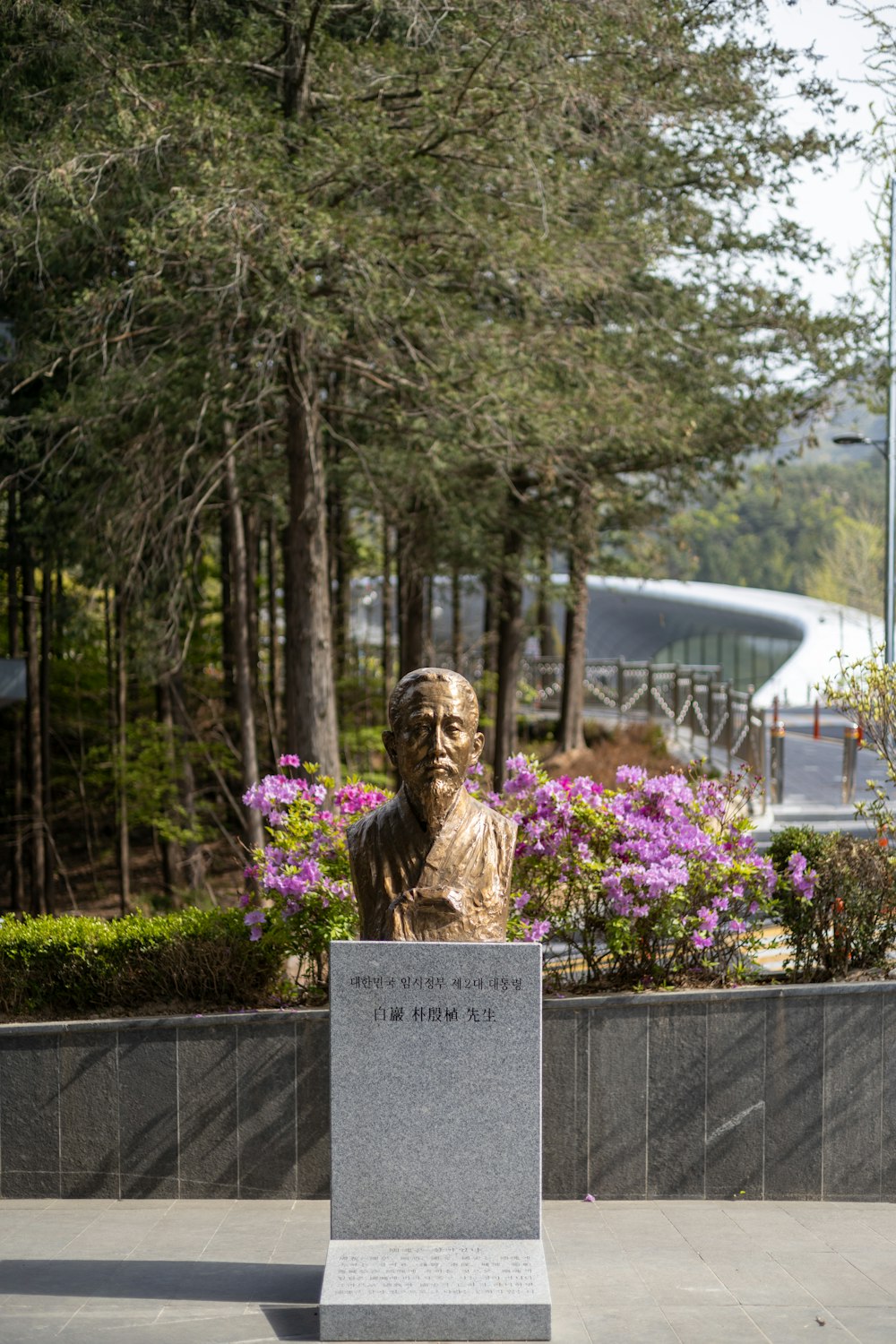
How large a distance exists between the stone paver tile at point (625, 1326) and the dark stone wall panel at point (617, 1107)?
169cm

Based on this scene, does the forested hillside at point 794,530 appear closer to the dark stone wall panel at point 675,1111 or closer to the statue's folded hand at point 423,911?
the dark stone wall panel at point 675,1111

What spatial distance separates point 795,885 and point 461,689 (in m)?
3.12

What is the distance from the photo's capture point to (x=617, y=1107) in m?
7.93

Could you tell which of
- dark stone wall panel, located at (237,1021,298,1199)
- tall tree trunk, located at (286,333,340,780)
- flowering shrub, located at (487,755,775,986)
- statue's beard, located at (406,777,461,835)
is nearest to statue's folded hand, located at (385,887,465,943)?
statue's beard, located at (406,777,461,835)

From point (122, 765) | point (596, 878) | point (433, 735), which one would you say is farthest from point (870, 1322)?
point (122, 765)

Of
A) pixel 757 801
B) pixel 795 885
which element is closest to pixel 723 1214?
pixel 795 885

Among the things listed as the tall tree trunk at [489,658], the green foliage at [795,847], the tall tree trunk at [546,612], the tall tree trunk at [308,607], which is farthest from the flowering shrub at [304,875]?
the tall tree trunk at [546,612]

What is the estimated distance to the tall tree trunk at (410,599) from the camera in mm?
21469

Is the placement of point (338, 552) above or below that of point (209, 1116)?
above

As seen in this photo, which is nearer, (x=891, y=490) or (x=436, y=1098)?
(x=436, y=1098)

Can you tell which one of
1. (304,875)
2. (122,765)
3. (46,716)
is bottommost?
(122,765)

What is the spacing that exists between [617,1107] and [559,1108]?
31 centimetres

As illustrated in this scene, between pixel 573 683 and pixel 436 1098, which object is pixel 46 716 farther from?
pixel 436 1098

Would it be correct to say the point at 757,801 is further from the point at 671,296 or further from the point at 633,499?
the point at 671,296
